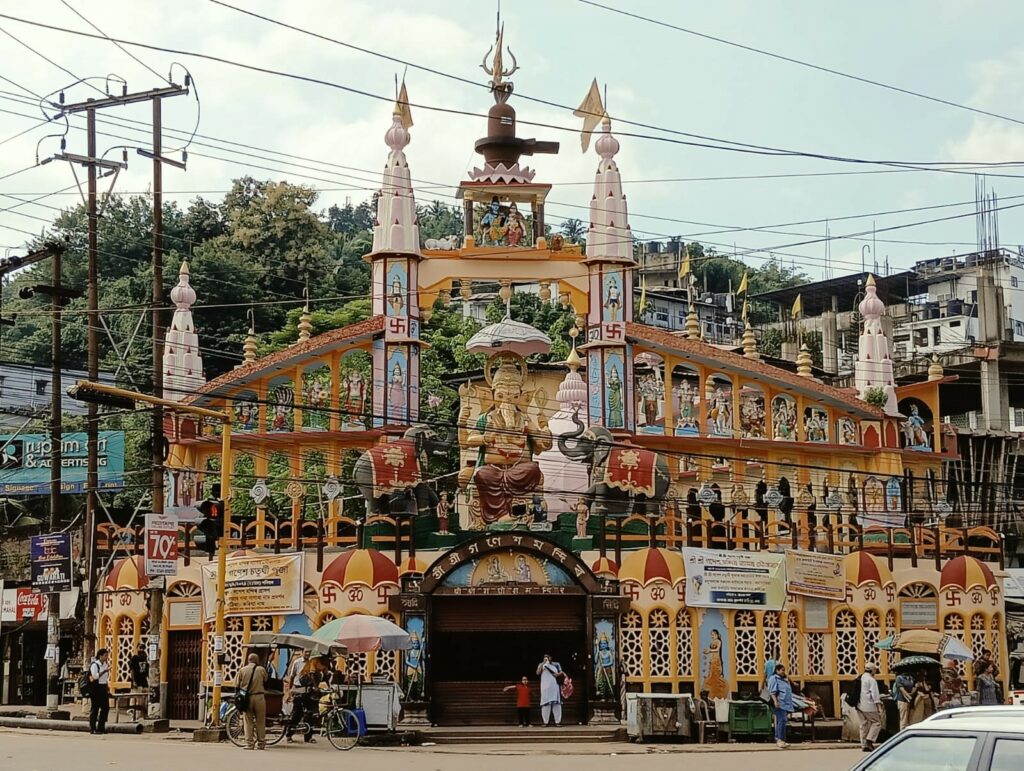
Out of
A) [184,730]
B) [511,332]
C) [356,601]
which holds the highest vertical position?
[511,332]

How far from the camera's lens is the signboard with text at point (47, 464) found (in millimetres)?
55250

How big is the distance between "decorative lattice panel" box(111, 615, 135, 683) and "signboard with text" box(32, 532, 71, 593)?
1921 millimetres

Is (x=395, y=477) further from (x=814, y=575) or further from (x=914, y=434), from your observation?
(x=914, y=434)

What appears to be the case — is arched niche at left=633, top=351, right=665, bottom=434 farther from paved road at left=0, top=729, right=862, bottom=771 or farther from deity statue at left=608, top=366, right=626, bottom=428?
paved road at left=0, top=729, right=862, bottom=771

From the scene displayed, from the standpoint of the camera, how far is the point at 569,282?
126 ft

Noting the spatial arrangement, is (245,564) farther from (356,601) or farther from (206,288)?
(206,288)

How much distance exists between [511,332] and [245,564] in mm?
9218

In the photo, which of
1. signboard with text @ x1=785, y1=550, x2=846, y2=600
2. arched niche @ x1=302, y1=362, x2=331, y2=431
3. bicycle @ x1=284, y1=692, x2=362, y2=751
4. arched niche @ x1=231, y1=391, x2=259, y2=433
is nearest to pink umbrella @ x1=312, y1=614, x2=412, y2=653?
bicycle @ x1=284, y1=692, x2=362, y2=751

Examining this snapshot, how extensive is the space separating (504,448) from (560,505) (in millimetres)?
2106

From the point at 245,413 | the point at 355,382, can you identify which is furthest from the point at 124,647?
the point at 355,382

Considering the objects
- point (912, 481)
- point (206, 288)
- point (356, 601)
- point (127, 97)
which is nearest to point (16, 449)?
point (206, 288)

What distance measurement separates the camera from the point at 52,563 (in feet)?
113

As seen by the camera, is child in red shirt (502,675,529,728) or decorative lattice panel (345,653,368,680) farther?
decorative lattice panel (345,653,368,680)

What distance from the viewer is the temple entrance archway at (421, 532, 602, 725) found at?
32.1 metres
